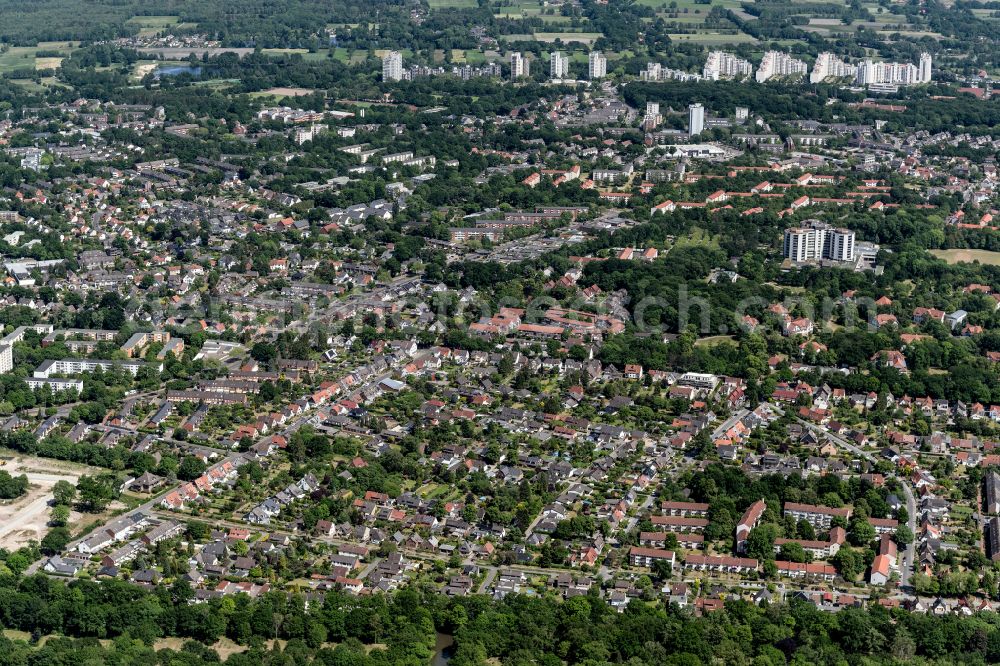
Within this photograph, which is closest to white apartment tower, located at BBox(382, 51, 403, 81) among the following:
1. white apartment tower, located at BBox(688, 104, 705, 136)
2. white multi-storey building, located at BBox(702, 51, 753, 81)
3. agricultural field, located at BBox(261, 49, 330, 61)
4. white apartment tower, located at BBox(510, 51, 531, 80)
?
white apartment tower, located at BBox(510, 51, 531, 80)

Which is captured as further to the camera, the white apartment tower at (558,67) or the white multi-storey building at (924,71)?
the white apartment tower at (558,67)

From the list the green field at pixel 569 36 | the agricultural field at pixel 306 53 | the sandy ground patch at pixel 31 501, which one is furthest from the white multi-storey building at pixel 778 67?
the sandy ground patch at pixel 31 501

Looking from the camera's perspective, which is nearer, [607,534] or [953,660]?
[953,660]

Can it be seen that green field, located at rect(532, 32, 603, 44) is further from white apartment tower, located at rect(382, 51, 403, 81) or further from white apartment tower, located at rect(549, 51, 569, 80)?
white apartment tower, located at rect(382, 51, 403, 81)

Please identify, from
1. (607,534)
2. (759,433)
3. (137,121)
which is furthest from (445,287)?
(137,121)

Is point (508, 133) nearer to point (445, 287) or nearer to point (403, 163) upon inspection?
point (403, 163)

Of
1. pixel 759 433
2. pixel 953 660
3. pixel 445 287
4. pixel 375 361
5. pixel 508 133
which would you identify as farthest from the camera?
pixel 508 133

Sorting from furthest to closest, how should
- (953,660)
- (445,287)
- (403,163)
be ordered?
(403,163) < (445,287) < (953,660)

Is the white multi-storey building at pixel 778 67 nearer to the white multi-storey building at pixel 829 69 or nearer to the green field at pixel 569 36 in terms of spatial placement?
the white multi-storey building at pixel 829 69
